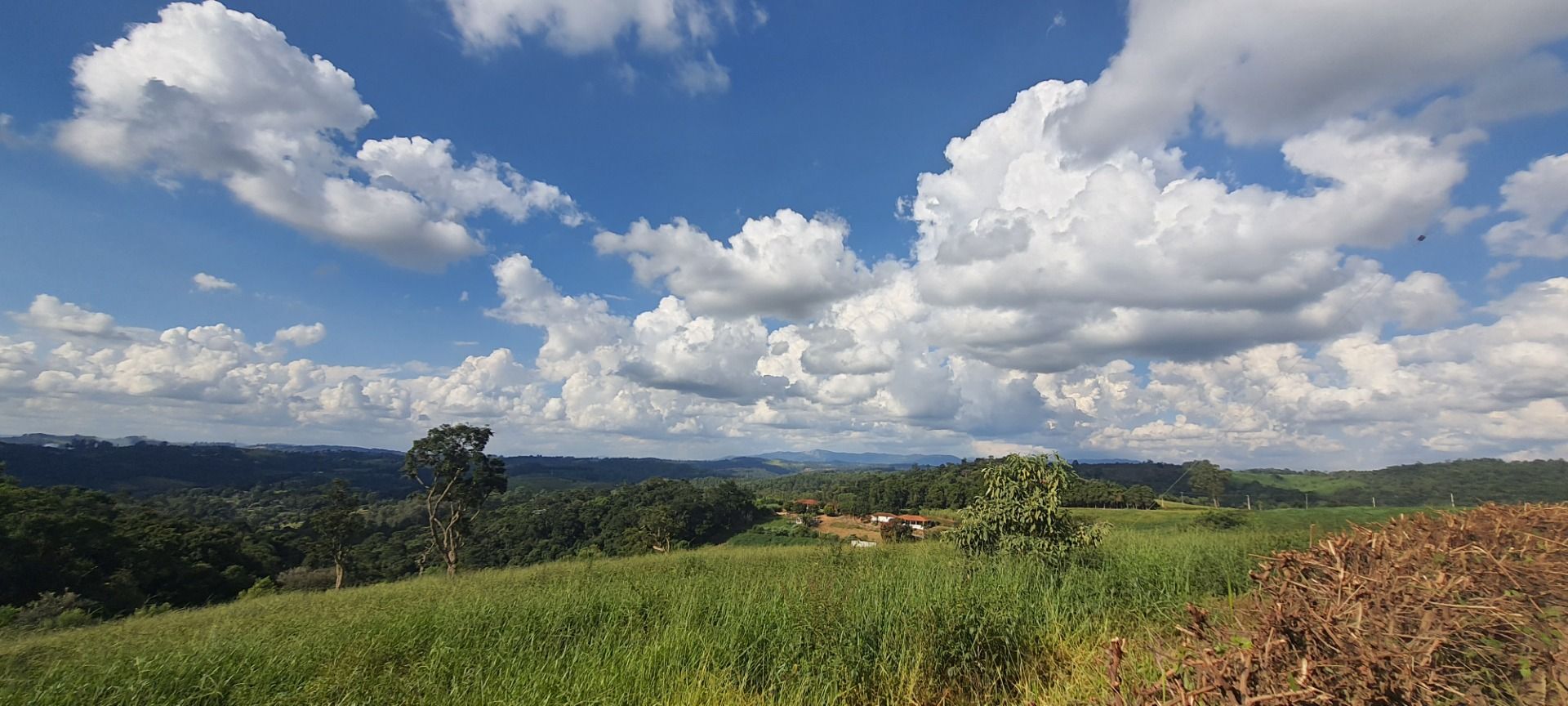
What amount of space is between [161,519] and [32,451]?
205m

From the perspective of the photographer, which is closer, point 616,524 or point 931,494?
point 616,524

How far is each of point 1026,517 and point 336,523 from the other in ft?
133

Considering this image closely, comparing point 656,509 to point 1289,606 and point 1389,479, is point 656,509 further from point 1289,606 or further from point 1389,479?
point 1389,479

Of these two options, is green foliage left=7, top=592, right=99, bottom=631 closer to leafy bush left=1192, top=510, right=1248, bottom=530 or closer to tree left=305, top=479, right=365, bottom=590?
tree left=305, top=479, right=365, bottom=590

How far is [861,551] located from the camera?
A: 14.5 m

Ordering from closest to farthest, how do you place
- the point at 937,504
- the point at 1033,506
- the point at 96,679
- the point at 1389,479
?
the point at 96,679 < the point at 1033,506 < the point at 1389,479 < the point at 937,504

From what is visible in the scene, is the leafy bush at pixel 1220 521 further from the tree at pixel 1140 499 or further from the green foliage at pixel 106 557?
the green foliage at pixel 106 557

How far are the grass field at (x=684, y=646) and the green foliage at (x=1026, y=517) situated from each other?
0.63 m

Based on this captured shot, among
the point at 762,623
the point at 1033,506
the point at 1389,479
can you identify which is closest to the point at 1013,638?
the point at 762,623

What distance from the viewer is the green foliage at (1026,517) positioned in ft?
34.3

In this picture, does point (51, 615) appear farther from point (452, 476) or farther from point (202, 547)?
point (202, 547)

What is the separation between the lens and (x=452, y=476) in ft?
107

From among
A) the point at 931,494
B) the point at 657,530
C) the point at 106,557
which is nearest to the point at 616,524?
the point at 657,530

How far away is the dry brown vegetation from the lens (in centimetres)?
209
